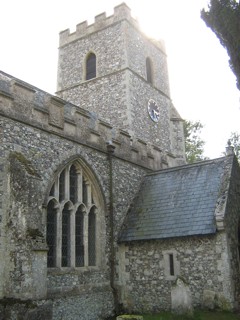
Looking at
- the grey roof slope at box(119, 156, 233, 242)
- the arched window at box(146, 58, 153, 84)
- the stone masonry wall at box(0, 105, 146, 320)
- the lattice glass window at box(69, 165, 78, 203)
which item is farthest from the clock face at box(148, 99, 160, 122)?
the lattice glass window at box(69, 165, 78, 203)

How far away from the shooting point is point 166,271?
431 inches

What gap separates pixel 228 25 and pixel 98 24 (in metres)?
11.4

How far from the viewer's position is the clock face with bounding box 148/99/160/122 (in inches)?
786

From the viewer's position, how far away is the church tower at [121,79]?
18.8m

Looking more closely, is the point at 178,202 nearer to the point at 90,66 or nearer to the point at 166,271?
the point at 166,271

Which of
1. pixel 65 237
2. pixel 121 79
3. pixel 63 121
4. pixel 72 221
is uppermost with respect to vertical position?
pixel 121 79

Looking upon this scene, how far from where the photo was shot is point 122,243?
12.0 meters

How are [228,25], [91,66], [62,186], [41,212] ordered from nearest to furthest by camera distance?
1. [41,212]
2. [62,186]
3. [228,25]
4. [91,66]

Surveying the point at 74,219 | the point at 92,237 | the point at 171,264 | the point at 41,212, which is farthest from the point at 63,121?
the point at 171,264

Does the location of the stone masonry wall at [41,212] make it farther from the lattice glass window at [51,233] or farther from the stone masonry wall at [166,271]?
the stone masonry wall at [166,271]

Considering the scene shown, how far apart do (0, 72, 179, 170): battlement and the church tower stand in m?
3.88

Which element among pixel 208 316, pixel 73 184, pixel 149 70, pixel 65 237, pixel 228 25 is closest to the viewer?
pixel 208 316

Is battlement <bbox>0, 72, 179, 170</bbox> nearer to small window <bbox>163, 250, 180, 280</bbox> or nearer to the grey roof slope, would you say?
the grey roof slope

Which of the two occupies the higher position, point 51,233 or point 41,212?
point 41,212
